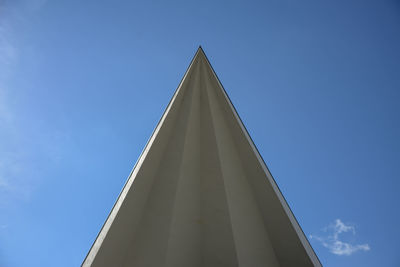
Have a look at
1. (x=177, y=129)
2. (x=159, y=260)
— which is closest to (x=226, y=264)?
(x=159, y=260)

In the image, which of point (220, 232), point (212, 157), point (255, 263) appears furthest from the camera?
point (212, 157)

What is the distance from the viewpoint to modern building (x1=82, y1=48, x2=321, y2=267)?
5.70m

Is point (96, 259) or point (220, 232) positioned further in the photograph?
point (220, 232)

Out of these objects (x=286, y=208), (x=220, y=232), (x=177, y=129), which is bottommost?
(x=220, y=232)

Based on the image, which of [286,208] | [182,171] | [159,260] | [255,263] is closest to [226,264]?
[255,263]

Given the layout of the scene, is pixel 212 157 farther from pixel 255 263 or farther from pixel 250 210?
pixel 255 263

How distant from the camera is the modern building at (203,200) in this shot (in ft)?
18.7

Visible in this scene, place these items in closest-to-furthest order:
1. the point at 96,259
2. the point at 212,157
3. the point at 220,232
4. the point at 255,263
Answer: the point at 96,259 < the point at 255,263 < the point at 220,232 < the point at 212,157

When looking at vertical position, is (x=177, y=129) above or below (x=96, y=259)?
above

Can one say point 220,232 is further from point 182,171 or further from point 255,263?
point 182,171

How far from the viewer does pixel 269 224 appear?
6.09 meters

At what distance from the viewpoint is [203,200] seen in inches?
252

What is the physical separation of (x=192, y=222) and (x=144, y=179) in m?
1.95

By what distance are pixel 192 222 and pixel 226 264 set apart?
1475 mm
